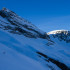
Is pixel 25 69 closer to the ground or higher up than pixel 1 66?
higher up

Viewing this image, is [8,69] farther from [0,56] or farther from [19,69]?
[0,56]

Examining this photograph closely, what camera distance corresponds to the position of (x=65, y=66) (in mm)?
6672

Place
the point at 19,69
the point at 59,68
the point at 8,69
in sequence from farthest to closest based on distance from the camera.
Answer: the point at 59,68, the point at 19,69, the point at 8,69

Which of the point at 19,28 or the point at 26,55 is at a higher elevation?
the point at 19,28

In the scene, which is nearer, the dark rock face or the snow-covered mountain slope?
the snow-covered mountain slope

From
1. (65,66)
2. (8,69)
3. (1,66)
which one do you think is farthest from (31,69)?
(65,66)

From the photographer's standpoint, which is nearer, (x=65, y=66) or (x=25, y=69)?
(x=25, y=69)

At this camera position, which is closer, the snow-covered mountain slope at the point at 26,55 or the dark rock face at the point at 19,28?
the snow-covered mountain slope at the point at 26,55

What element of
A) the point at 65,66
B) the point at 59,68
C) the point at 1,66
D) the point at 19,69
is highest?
the point at 65,66

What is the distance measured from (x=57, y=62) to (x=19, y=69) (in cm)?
445

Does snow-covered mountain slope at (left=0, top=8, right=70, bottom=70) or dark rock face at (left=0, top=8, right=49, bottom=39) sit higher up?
dark rock face at (left=0, top=8, right=49, bottom=39)

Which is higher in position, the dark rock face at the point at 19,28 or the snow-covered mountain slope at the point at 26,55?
the dark rock face at the point at 19,28

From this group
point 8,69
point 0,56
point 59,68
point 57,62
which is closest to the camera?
point 8,69

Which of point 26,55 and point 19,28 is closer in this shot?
point 26,55
